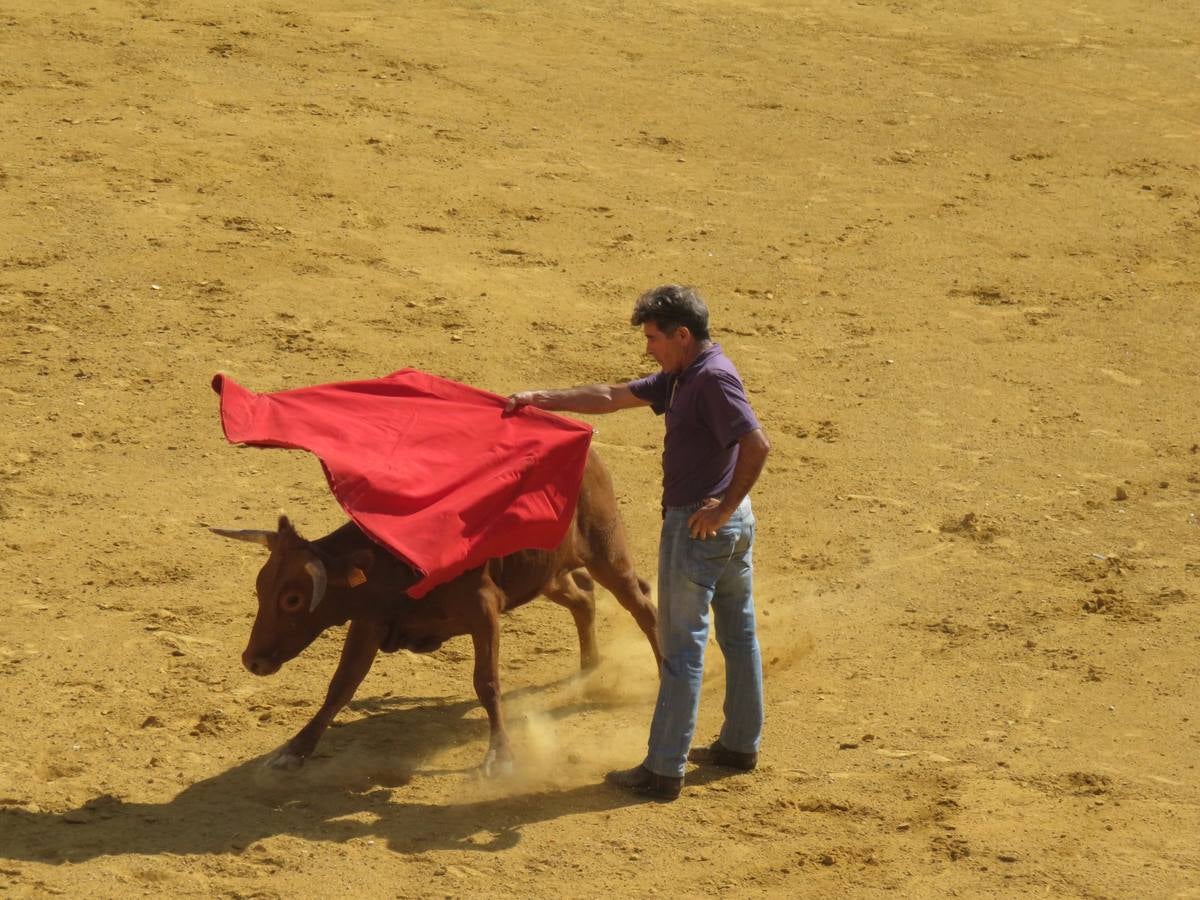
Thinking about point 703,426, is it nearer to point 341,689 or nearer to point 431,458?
point 431,458

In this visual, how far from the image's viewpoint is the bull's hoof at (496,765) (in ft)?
22.4

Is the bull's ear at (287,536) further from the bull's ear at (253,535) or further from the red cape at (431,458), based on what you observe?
the red cape at (431,458)

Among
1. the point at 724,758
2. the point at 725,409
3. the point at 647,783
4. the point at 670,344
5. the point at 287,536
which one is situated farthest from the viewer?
the point at 724,758

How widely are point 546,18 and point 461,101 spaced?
7.53 feet

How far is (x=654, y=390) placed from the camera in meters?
6.73

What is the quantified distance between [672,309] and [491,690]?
1.64 meters

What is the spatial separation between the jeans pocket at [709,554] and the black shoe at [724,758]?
2.65 ft

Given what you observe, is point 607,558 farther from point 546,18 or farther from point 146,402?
point 546,18

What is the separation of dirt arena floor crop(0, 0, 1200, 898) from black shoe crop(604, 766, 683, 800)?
0.08m

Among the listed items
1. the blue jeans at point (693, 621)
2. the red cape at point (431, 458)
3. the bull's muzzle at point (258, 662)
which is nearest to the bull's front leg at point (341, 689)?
the bull's muzzle at point (258, 662)

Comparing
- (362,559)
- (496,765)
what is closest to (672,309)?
(362,559)

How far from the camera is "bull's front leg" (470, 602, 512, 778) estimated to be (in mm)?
6852

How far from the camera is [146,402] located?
33.1 feet

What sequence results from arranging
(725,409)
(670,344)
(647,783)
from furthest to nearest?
1. (647,783)
2. (670,344)
3. (725,409)
